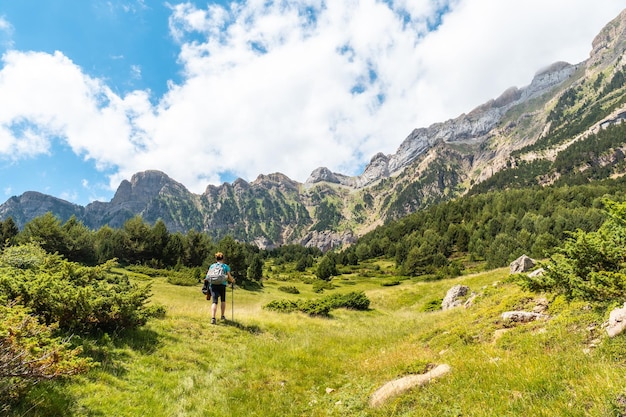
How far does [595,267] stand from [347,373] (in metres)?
7.77

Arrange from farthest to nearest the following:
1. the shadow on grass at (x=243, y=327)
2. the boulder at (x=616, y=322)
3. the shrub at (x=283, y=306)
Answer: the shrub at (x=283, y=306), the shadow on grass at (x=243, y=327), the boulder at (x=616, y=322)

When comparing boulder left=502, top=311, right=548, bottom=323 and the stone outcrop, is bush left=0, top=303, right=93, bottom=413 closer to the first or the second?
the stone outcrop

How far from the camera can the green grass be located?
5.73 m

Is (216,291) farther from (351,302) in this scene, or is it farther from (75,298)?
(351,302)

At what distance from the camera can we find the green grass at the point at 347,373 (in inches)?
226

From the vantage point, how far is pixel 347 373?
10.5 m

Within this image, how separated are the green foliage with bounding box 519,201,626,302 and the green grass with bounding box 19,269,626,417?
658 millimetres

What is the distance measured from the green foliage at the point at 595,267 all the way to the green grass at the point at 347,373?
66cm

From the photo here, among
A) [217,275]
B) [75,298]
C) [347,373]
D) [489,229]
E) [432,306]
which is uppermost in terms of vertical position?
[489,229]

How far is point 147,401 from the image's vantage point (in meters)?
7.61

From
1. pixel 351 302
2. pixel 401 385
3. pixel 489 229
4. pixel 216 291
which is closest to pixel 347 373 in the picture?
pixel 401 385

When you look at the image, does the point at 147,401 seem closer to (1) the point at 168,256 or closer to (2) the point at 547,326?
(2) the point at 547,326

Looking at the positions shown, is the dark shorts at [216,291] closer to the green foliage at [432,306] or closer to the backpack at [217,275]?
the backpack at [217,275]

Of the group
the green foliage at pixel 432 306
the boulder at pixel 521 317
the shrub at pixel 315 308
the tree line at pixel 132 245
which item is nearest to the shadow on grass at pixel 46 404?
the boulder at pixel 521 317
